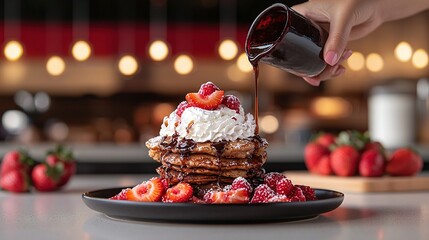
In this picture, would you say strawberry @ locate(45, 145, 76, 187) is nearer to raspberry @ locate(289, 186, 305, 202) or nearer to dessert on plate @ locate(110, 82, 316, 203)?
dessert on plate @ locate(110, 82, 316, 203)

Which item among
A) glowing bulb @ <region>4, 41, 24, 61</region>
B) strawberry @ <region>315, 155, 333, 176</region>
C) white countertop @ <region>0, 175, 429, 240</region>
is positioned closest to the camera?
white countertop @ <region>0, 175, 429, 240</region>

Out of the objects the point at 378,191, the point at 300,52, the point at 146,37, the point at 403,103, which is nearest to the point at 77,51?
the point at 146,37

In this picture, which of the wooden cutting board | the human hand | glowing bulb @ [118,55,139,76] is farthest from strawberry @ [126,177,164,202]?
glowing bulb @ [118,55,139,76]

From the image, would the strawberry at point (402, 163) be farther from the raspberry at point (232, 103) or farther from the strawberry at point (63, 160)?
the strawberry at point (63, 160)

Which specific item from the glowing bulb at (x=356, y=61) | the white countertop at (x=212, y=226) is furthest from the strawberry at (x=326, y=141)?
the glowing bulb at (x=356, y=61)

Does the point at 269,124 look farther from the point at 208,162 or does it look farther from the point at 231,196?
the point at 231,196

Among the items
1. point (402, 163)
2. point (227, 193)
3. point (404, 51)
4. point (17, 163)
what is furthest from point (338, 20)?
point (404, 51)
